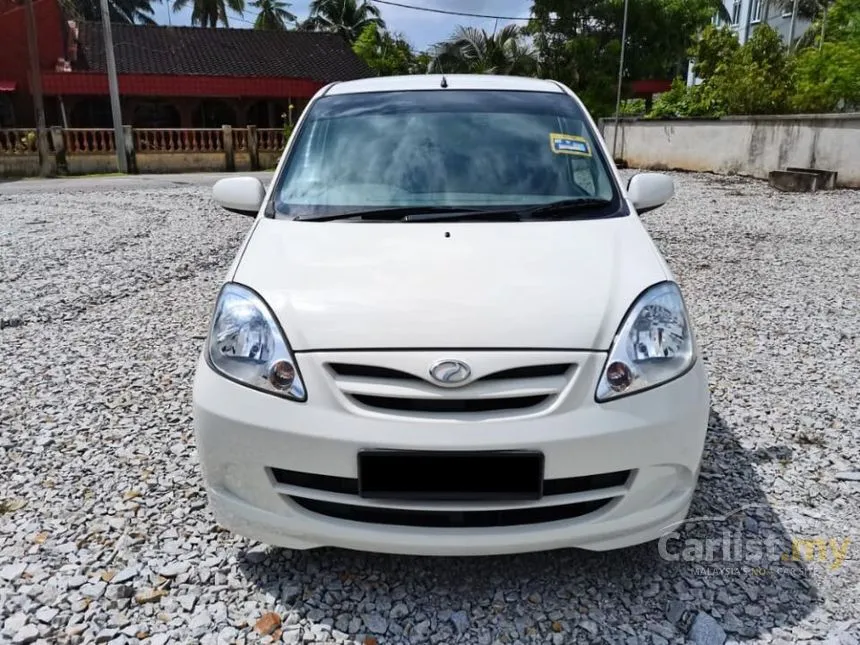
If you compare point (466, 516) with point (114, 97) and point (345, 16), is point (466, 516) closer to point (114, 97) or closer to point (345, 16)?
point (114, 97)

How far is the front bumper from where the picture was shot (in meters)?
1.89

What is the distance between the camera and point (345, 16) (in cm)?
4356

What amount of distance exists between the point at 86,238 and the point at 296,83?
19.2 meters

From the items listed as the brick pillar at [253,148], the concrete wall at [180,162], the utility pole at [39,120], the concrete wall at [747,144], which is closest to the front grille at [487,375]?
the concrete wall at [747,144]

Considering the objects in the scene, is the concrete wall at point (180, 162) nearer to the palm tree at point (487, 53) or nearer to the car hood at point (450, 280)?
the palm tree at point (487, 53)

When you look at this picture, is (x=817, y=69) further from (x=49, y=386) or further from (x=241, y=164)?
(x=49, y=386)

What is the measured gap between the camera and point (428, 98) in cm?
328

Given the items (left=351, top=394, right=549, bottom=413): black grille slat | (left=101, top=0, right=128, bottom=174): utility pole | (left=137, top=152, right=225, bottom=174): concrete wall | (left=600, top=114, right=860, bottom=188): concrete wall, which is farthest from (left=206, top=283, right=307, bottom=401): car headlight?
(left=137, top=152, right=225, bottom=174): concrete wall

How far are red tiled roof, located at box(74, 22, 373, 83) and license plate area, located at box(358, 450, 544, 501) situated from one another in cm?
2805

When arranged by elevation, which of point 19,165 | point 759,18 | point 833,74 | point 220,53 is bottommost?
point 19,165

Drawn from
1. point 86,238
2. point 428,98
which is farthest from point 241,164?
point 428,98

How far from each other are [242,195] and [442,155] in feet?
3.07

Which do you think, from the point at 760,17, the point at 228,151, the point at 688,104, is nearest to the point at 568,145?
the point at 228,151

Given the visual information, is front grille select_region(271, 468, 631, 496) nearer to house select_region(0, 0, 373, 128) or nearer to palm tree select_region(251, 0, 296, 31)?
house select_region(0, 0, 373, 128)
